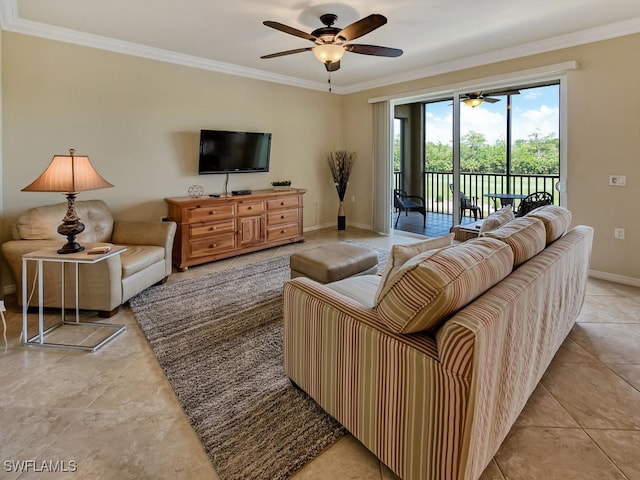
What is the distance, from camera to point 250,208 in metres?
5.00

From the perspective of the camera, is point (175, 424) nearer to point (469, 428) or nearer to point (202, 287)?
point (469, 428)

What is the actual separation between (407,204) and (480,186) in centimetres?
134

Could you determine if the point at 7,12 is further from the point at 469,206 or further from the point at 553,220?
the point at 469,206

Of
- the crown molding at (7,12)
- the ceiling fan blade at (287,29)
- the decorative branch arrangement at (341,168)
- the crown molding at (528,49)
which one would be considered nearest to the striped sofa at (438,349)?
the ceiling fan blade at (287,29)

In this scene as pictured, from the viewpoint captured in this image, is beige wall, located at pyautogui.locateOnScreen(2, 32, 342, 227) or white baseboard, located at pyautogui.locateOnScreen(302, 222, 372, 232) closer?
beige wall, located at pyautogui.locateOnScreen(2, 32, 342, 227)

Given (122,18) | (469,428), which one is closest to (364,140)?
(122,18)

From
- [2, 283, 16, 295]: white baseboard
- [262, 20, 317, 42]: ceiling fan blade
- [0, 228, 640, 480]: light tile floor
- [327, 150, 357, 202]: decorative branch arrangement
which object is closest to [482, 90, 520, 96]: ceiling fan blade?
[327, 150, 357, 202]: decorative branch arrangement

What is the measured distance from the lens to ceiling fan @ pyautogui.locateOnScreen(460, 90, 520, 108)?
520 cm

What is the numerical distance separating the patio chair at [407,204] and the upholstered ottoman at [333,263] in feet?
11.4

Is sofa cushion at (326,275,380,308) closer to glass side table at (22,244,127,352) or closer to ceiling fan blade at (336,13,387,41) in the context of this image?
glass side table at (22,244,127,352)

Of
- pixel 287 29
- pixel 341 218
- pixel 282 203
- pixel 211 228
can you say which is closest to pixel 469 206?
pixel 341 218

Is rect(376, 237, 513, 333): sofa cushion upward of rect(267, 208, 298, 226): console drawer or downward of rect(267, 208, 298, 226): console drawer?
downward

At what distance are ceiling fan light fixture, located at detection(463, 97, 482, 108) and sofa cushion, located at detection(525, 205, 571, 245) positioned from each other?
322cm

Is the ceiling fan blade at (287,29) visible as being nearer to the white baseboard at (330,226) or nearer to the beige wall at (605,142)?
the beige wall at (605,142)
